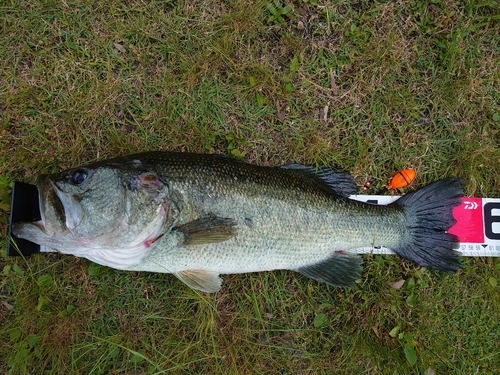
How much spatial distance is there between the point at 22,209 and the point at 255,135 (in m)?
2.10

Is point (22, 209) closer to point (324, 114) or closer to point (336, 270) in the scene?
point (336, 270)

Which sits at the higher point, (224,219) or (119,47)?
(119,47)

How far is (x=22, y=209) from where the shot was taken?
2973 mm

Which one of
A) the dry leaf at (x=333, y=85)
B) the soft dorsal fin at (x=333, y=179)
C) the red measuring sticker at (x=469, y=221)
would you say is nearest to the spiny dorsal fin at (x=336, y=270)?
the soft dorsal fin at (x=333, y=179)

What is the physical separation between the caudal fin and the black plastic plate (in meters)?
3.13

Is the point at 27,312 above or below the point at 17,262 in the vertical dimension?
below

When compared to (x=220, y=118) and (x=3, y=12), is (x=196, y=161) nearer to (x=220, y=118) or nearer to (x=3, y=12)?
(x=220, y=118)

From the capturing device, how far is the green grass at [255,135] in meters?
3.33

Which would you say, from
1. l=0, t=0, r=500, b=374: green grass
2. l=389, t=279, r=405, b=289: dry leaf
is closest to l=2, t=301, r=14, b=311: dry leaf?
l=0, t=0, r=500, b=374: green grass

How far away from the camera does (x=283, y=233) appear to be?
9.75 feet

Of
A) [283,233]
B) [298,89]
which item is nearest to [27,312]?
[283,233]

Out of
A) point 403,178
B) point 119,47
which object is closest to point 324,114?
point 403,178

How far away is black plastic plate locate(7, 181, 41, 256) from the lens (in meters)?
2.92

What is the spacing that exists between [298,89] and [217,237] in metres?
1.74
